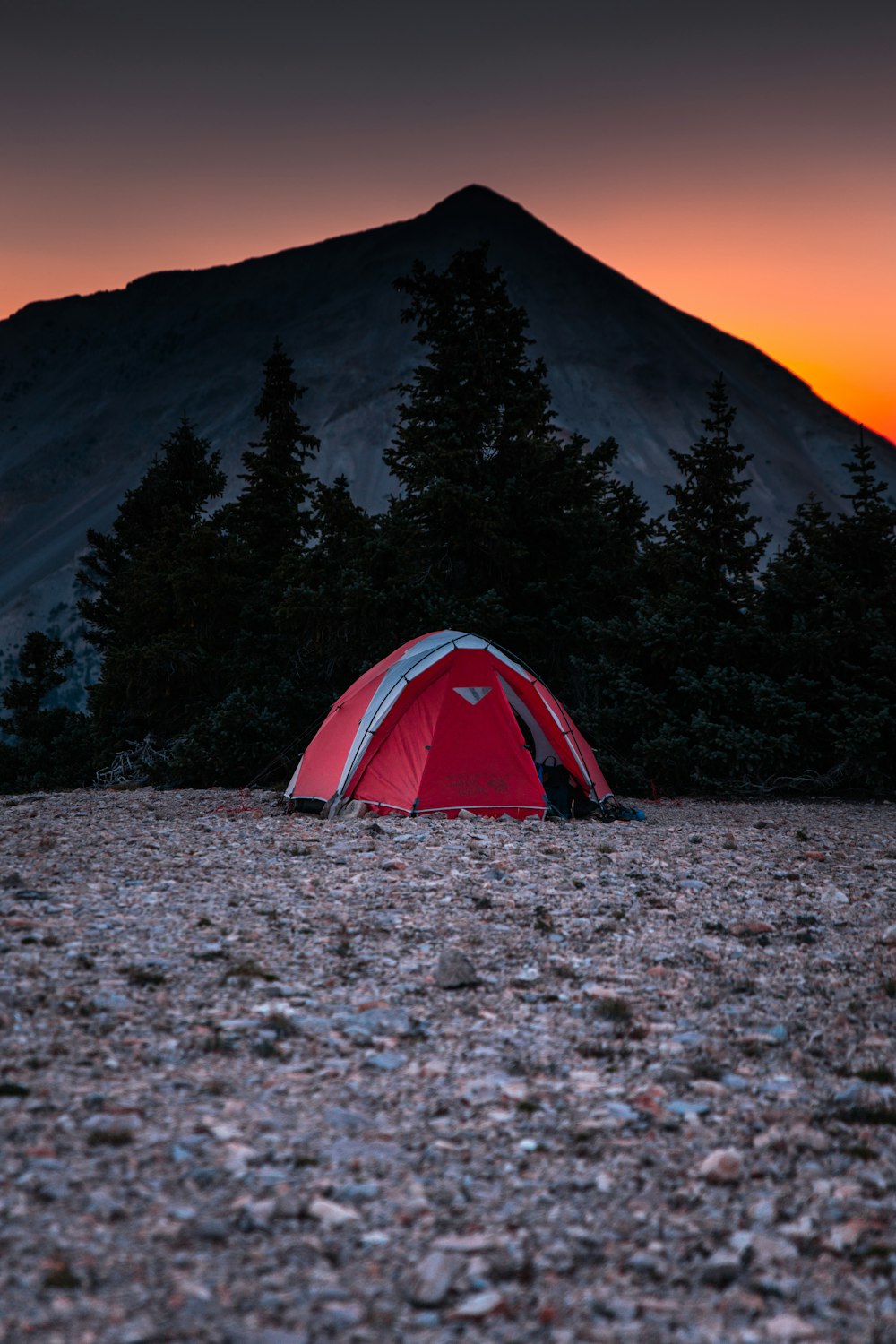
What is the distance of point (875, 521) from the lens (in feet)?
61.7

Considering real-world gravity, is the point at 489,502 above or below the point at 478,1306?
above

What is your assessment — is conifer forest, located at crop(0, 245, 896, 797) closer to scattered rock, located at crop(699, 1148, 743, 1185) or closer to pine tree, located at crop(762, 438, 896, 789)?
pine tree, located at crop(762, 438, 896, 789)

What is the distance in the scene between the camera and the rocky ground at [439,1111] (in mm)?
3221

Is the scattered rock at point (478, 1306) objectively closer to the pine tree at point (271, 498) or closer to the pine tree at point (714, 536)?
the pine tree at point (714, 536)

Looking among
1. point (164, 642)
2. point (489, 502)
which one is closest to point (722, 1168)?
point (489, 502)

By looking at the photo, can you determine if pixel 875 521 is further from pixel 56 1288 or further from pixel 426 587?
pixel 56 1288

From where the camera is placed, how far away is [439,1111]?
15.2 feet

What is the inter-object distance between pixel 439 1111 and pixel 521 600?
770 inches

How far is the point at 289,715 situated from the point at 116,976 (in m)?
17.4

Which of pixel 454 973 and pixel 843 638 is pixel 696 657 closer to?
pixel 843 638

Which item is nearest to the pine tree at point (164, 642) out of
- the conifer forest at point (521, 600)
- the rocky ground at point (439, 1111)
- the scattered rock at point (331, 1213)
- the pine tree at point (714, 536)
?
the conifer forest at point (521, 600)

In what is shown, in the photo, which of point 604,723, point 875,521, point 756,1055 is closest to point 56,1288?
point 756,1055

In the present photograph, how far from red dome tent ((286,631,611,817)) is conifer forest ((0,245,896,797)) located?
4.60 meters

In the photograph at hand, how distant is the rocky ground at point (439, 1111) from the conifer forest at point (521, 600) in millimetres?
9827
